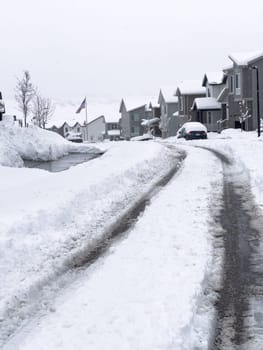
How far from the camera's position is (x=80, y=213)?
10.4 metres

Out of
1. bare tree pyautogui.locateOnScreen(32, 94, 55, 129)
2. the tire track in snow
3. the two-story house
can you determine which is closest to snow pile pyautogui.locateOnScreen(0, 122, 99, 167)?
the tire track in snow

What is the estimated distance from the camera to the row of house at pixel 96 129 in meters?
115

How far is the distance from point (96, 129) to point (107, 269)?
12152 centimetres

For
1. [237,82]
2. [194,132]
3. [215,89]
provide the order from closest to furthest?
[194,132] → [237,82] → [215,89]

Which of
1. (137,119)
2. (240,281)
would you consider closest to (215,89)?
(137,119)

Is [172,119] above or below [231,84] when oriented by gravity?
below

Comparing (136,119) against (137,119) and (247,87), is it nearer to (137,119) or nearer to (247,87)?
(137,119)

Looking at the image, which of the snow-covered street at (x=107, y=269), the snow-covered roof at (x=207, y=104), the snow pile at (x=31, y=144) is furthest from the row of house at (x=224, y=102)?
the snow-covered street at (x=107, y=269)

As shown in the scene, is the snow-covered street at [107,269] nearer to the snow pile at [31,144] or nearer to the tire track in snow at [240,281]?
the tire track in snow at [240,281]

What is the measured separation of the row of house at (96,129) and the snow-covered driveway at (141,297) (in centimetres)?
A: 10203

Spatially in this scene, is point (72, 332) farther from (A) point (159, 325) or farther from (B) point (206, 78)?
(B) point (206, 78)

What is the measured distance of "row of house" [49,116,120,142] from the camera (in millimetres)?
115188

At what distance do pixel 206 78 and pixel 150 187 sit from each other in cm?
5213

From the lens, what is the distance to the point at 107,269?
6785mm
